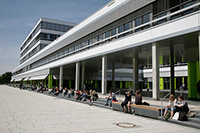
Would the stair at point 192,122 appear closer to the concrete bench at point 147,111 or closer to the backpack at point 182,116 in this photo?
the backpack at point 182,116

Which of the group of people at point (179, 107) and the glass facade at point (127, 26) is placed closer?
the group of people at point (179, 107)

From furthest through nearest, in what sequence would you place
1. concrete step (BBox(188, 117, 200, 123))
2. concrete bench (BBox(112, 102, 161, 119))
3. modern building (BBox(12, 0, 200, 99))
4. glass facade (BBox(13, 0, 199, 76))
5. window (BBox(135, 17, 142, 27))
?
window (BBox(135, 17, 142, 27))
glass facade (BBox(13, 0, 199, 76))
modern building (BBox(12, 0, 200, 99))
concrete bench (BBox(112, 102, 161, 119))
concrete step (BBox(188, 117, 200, 123))

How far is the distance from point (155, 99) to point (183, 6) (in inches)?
291

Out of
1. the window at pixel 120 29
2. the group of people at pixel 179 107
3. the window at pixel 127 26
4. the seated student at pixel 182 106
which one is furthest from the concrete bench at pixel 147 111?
the window at pixel 120 29

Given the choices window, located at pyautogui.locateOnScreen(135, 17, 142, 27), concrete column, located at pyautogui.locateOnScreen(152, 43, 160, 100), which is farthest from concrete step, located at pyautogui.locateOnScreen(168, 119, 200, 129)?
window, located at pyautogui.locateOnScreen(135, 17, 142, 27)

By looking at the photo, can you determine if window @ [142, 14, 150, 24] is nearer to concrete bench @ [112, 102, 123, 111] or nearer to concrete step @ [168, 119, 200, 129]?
concrete bench @ [112, 102, 123, 111]

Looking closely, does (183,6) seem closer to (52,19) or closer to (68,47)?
(68,47)

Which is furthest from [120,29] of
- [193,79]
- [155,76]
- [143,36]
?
[193,79]

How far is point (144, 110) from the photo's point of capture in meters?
10.6

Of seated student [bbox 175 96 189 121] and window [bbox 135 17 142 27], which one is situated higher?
A: window [bbox 135 17 142 27]

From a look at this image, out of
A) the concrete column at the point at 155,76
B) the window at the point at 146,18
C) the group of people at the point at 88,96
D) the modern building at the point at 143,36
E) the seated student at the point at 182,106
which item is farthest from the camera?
the window at the point at 146,18

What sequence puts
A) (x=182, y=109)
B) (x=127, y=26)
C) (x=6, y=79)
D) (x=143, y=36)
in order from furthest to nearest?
1. (x=6, y=79)
2. (x=127, y=26)
3. (x=143, y=36)
4. (x=182, y=109)

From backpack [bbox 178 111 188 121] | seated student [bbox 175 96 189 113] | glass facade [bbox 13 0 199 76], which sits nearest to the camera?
backpack [bbox 178 111 188 121]

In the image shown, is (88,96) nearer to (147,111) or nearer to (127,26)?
(127,26)
